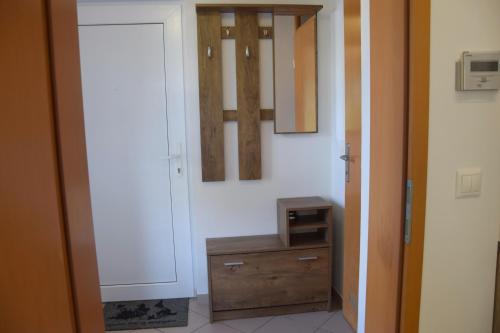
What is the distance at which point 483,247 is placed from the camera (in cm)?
105

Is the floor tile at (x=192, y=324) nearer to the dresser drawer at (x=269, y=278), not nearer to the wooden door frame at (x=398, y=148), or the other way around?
the dresser drawer at (x=269, y=278)

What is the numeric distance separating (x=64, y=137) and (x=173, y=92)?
6.33 ft

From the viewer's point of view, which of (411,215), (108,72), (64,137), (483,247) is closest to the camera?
(64,137)

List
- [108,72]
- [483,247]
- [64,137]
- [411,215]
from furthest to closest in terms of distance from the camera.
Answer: [108,72] < [483,247] < [411,215] < [64,137]

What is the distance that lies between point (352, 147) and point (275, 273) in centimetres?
100

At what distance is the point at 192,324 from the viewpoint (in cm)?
242

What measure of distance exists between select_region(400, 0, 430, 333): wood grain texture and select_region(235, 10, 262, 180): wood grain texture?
1.73m

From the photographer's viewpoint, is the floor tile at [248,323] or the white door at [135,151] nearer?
the floor tile at [248,323]

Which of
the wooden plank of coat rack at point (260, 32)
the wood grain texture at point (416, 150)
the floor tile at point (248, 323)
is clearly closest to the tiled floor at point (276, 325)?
the floor tile at point (248, 323)

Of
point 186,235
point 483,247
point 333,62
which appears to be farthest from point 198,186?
point 483,247

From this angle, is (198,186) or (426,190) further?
(198,186)

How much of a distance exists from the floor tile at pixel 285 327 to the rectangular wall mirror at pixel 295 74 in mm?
1332

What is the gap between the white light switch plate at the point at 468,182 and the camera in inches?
39.5

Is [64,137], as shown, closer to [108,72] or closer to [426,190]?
[426,190]
